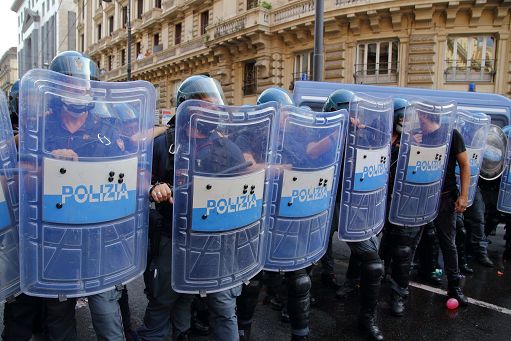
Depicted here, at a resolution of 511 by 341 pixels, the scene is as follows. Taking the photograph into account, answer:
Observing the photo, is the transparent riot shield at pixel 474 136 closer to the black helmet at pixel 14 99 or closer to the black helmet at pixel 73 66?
the black helmet at pixel 73 66

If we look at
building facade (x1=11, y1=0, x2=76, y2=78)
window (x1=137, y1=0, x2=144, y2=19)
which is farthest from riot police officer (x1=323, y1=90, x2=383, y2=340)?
building facade (x1=11, y1=0, x2=76, y2=78)

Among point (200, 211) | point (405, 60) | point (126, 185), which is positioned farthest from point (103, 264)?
point (405, 60)

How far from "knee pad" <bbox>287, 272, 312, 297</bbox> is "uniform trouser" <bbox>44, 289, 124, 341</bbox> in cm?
106

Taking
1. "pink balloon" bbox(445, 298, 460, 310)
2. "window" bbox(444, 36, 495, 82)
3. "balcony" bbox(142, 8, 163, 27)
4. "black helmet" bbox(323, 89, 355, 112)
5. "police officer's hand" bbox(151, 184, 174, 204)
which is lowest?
"pink balloon" bbox(445, 298, 460, 310)

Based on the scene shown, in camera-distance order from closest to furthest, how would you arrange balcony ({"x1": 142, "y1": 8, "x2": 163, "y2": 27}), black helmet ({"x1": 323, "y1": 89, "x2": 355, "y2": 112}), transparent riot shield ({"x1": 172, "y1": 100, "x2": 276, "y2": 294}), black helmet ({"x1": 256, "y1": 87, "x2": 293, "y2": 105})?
transparent riot shield ({"x1": 172, "y1": 100, "x2": 276, "y2": 294})
black helmet ({"x1": 323, "y1": 89, "x2": 355, "y2": 112})
black helmet ({"x1": 256, "y1": 87, "x2": 293, "y2": 105})
balcony ({"x1": 142, "y1": 8, "x2": 163, "y2": 27})

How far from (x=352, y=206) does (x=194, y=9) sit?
71.3 ft

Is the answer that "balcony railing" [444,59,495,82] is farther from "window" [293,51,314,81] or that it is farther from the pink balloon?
the pink balloon

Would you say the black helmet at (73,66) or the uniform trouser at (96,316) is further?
the black helmet at (73,66)

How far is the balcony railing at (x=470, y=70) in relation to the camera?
12898 mm

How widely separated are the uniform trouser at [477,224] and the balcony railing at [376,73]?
9870mm

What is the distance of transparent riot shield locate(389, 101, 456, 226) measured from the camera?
3072 millimetres

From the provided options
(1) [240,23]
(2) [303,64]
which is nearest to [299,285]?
(2) [303,64]

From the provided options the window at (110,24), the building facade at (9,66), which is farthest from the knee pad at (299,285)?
the building facade at (9,66)

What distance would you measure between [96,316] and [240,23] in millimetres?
17276
